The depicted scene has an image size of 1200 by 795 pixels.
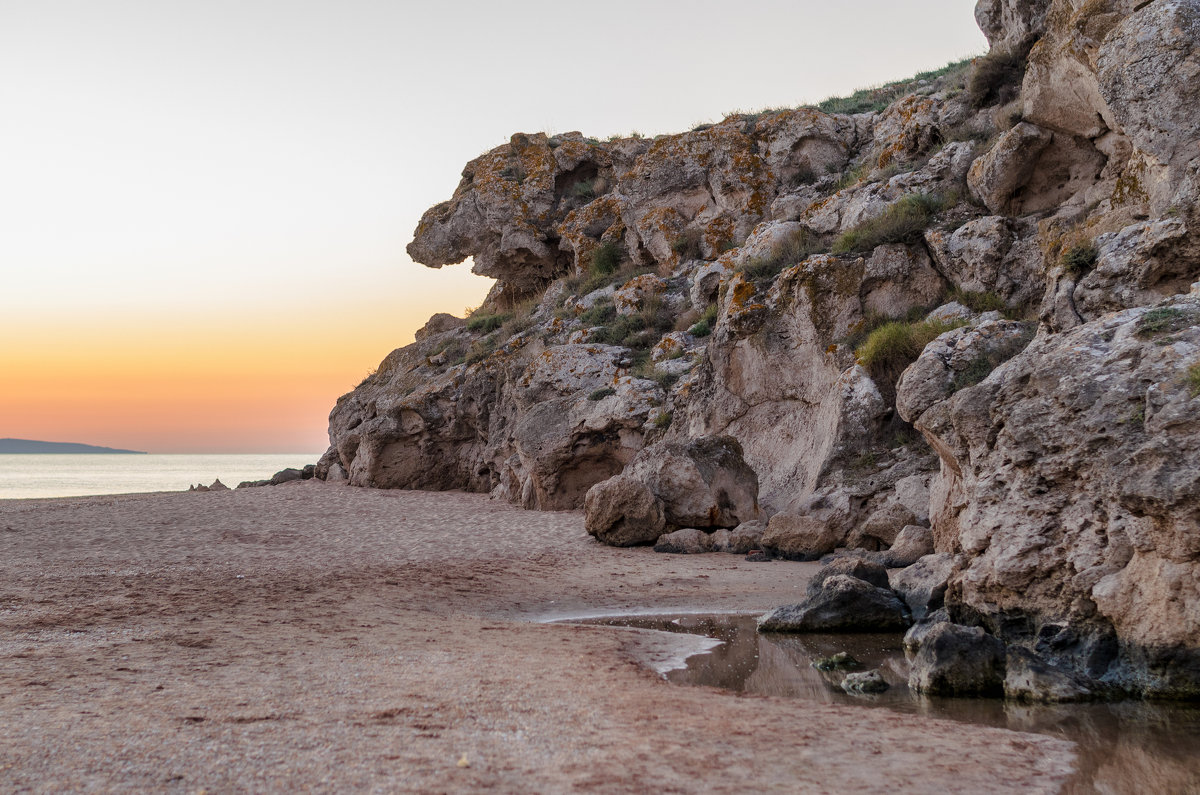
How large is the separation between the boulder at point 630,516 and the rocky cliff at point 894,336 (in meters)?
0.05

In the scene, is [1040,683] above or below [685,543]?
below

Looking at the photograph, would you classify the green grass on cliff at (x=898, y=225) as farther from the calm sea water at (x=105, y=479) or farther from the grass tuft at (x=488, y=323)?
the calm sea water at (x=105, y=479)

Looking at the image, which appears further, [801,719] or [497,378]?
[497,378]

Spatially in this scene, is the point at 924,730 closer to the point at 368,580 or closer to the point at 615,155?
the point at 368,580

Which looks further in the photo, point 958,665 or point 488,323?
point 488,323

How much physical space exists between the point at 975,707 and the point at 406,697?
12.3 feet

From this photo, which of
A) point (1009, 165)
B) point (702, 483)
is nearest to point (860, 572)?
point (702, 483)

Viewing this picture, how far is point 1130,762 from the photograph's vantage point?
4.68 metres

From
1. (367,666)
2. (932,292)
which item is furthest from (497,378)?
(367,666)

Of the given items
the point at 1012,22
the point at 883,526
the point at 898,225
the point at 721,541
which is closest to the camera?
the point at 883,526

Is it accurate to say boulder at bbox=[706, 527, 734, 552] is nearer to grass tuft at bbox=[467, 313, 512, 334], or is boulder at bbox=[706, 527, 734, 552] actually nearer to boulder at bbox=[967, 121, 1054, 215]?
boulder at bbox=[967, 121, 1054, 215]

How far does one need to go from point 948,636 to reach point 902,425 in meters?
8.06

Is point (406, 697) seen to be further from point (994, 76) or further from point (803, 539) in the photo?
point (994, 76)

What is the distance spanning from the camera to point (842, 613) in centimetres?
852
